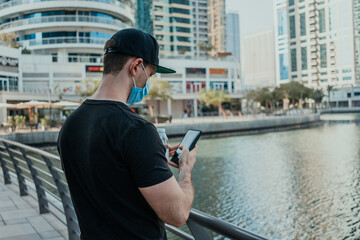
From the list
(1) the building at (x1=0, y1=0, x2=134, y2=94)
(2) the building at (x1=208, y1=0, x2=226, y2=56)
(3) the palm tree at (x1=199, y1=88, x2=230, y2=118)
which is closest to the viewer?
(3) the palm tree at (x1=199, y1=88, x2=230, y2=118)

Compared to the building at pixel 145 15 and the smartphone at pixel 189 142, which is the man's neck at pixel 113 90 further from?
the building at pixel 145 15

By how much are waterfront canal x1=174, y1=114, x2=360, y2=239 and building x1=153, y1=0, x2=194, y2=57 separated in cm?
6055

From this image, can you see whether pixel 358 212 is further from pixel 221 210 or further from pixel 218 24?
pixel 218 24

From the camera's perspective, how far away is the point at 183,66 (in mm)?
63656

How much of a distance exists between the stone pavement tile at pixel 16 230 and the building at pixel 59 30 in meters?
46.7

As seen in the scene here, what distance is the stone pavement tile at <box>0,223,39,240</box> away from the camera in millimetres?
4742

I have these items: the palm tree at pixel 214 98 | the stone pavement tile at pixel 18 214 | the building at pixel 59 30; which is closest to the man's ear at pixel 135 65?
the stone pavement tile at pixel 18 214

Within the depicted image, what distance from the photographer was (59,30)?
5347cm

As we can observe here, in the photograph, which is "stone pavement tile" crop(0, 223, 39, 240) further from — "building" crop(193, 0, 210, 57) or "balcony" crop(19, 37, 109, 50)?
"building" crop(193, 0, 210, 57)

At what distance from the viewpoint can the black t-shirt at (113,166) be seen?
1318mm

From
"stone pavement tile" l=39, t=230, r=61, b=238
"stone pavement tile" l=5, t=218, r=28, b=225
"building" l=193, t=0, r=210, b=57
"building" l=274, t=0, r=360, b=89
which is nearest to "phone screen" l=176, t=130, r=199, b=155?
"stone pavement tile" l=39, t=230, r=61, b=238

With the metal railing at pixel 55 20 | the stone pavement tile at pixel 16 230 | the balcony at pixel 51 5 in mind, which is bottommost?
the stone pavement tile at pixel 16 230

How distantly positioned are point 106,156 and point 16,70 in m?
50.1

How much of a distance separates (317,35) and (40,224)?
38342 millimetres
